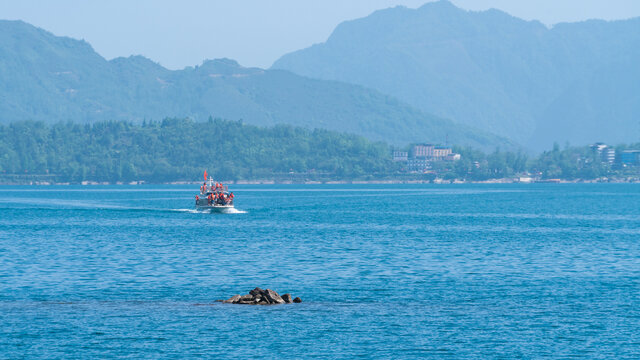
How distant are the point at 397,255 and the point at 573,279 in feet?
93.1

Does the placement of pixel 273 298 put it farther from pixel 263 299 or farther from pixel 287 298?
pixel 287 298

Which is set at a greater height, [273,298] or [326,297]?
[273,298]

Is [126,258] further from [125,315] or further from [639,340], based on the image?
[639,340]

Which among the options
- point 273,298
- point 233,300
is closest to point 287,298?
point 273,298

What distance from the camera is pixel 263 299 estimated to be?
2918 inches

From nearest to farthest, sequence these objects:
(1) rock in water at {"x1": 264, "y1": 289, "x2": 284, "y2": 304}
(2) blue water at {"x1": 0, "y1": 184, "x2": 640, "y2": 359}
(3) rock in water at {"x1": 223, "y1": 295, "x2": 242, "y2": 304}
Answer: (2) blue water at {"x1": 0, "y1": 184, "x2": 640, "y2": 359}
(1) rock in water at {"x1": 264, "y1": 289, "x2": 284, "y2": 304}
(3) rock in water at {"x1": 223, "y1": 295, "x2": 242, "y2": 304}

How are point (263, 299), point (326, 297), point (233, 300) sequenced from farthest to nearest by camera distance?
1. point (326, 297)
2. point (233, 300)
3. point (263, 299)

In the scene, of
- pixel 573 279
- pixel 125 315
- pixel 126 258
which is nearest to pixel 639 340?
pixel 573 279

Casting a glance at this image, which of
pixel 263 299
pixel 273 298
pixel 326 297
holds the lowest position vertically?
pixel 326 297

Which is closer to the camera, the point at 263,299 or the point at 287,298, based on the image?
the point at 263,299

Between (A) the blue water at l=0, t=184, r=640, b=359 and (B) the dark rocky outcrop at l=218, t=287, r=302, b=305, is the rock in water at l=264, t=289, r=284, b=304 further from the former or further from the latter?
(A) the blue water at l=0, t=184, r=640, b=359

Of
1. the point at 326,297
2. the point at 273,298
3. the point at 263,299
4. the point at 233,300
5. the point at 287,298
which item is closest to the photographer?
the point at 273,298

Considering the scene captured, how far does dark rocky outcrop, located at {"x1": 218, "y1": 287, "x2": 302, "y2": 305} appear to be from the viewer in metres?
73.9

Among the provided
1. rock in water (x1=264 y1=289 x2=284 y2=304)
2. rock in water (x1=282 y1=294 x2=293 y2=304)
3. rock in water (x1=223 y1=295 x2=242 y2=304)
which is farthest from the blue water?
rock in water (x1=223 y1=295 x2=242 y2=304)
